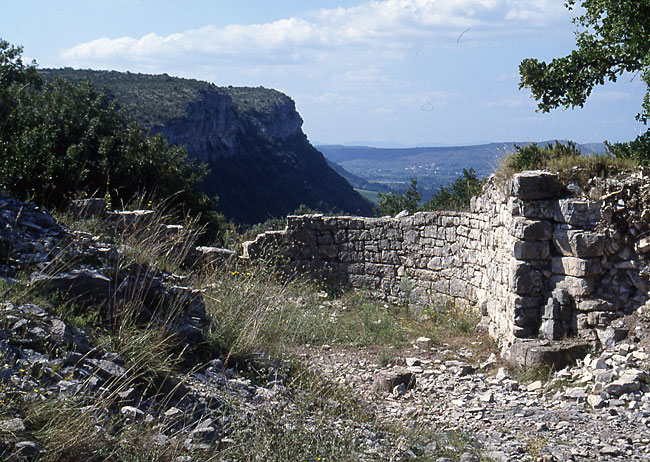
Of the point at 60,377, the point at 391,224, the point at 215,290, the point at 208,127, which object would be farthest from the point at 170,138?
the point at 60,377

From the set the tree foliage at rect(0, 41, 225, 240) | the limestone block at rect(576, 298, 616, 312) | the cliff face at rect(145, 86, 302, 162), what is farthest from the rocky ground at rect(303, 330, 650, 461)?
the cliff face at rect(145, 86, 302, 162)

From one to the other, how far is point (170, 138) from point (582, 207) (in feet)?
121

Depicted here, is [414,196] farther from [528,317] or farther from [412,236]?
[528,317]

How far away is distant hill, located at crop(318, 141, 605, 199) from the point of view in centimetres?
6056

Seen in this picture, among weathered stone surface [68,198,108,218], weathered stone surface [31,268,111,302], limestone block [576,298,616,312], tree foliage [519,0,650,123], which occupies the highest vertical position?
tree foliage [519,0,650,123]

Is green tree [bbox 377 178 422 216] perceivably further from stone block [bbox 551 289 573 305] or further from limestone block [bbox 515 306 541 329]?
stone block [bbox 551 289 573 305]

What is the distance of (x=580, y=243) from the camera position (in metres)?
6.43

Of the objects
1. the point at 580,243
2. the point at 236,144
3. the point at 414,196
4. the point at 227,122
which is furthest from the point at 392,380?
the point at 236,144

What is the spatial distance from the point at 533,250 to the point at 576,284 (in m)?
0.60

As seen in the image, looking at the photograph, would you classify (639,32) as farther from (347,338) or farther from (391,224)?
(347,338)

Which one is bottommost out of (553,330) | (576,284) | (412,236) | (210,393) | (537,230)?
(553,330)

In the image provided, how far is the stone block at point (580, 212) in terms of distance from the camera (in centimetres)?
645

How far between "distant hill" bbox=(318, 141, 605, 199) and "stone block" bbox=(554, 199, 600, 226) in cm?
3141

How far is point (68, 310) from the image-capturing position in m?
4.41
